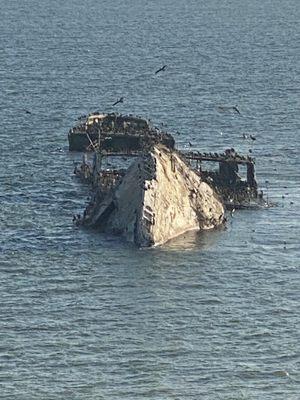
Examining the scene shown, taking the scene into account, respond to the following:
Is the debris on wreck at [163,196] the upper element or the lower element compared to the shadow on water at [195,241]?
upper

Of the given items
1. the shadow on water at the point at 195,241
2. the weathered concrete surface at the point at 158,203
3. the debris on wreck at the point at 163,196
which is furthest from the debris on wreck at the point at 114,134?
the shadow on water at the point at 195,241

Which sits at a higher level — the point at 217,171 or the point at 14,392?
the point at 217,171

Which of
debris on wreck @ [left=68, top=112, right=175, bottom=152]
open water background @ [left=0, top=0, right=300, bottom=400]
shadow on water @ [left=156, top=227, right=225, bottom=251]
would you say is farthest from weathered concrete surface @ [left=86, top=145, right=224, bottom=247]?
debris on wreck @ [left=68, top=112, right=175, bottom=152]

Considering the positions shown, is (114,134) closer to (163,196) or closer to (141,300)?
(163,196)

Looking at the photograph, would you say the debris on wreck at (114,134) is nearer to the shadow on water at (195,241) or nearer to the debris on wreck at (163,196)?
the debris on wreck at (163,196)

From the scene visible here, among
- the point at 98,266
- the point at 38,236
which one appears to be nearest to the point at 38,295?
the point at 98,266

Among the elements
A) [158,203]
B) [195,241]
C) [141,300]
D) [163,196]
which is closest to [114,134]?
[163,196]

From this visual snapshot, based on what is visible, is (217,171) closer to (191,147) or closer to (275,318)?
(191,147)

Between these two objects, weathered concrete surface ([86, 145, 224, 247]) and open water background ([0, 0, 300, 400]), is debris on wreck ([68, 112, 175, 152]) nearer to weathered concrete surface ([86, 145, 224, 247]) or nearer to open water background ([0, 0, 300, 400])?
open water background ([0, 0, 300, 400])
